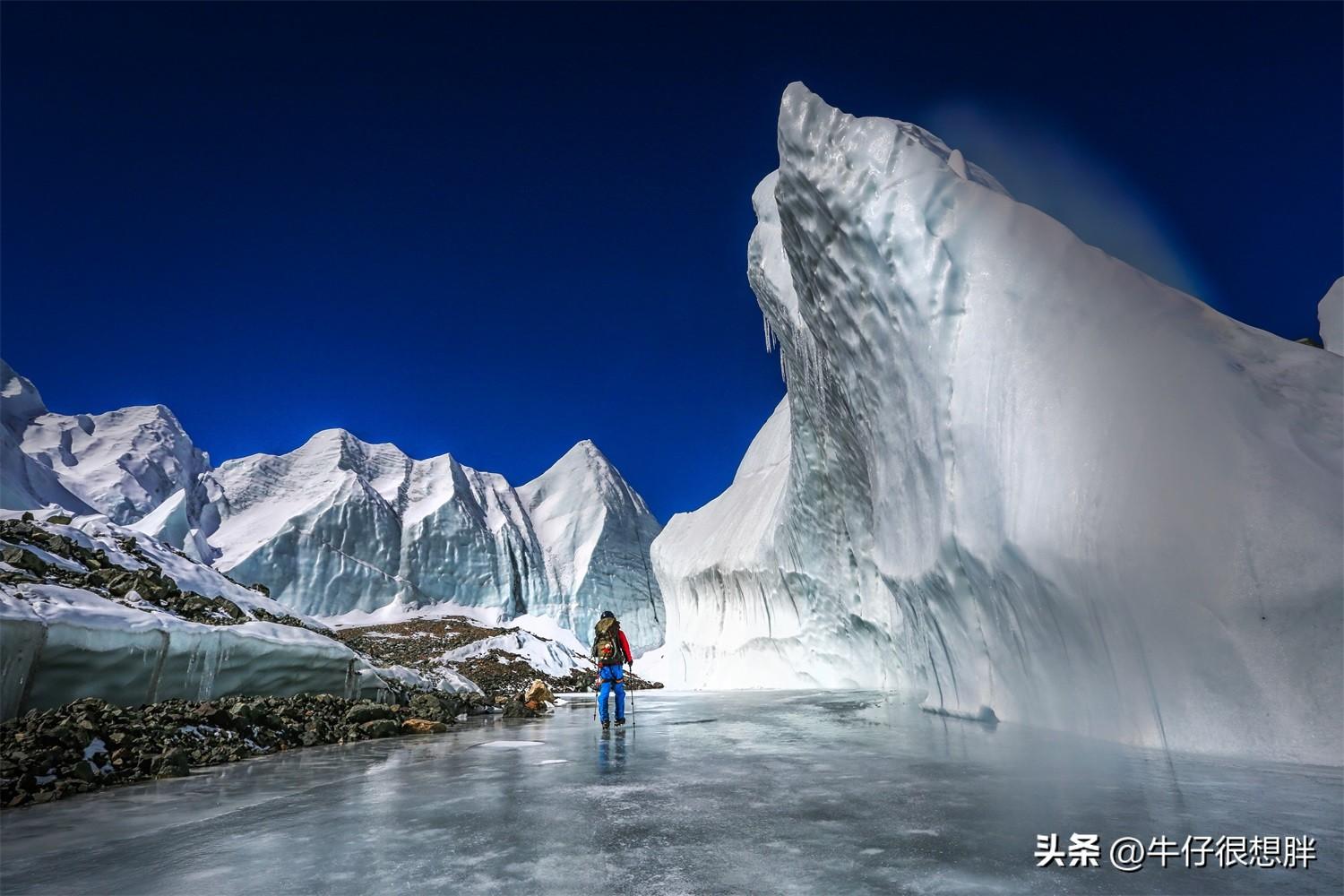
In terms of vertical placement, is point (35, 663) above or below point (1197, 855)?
above

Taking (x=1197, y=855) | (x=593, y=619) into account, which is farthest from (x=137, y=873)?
(x=593, y=619)

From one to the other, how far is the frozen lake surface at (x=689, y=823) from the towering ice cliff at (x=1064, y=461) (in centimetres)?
70

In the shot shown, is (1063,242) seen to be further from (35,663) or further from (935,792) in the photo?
(35,663)

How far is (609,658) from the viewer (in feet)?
25.4

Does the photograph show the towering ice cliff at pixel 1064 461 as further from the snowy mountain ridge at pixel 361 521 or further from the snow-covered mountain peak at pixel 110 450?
the snow-covered mountain peak at pixel 110 450

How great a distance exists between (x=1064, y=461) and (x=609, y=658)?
494 cm

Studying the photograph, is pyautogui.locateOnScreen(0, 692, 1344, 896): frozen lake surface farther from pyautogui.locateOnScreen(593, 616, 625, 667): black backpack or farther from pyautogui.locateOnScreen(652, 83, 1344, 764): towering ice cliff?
pyautogui.locateOnScreen(593, 616, 625, 667): black backpack

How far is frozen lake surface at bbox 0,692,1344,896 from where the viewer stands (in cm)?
230

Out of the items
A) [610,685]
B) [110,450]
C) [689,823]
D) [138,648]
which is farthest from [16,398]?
[689,823]

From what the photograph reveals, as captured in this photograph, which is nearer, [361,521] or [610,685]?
[610,685]

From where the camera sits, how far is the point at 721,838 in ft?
9.13

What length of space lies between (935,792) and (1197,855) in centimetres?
126

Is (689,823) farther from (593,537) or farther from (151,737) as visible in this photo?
(593,537)

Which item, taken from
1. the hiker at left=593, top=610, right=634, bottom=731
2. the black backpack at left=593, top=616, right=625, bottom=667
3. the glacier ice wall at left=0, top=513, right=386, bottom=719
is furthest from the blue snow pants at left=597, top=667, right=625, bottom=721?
the glacier ice wall at left=0, top=513, right=386, bottom=719
